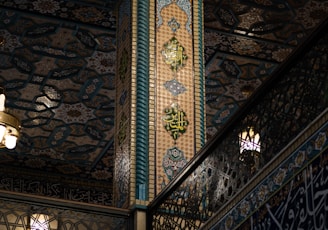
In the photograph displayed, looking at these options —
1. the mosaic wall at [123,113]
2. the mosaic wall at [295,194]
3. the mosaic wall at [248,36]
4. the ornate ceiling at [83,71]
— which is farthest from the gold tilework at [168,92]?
the mosaic wall at [295,194]

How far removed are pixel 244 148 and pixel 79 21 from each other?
4.59 meters

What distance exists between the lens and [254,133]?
211 inches

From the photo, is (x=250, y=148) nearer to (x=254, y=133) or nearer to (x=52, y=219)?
(x=254, y=133)

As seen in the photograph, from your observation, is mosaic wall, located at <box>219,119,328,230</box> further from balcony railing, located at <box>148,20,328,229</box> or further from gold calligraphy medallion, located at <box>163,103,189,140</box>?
gold calligraphy medallion, located at <box>163,103,189,140</box>

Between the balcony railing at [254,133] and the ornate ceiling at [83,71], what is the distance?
3460mm

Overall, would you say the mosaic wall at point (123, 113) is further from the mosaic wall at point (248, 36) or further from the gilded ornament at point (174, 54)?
the mosaic wall at point (248, 36)

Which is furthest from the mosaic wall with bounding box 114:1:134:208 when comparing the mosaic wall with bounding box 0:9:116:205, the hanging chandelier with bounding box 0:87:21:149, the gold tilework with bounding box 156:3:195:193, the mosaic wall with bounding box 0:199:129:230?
the mosaic wall with bounding box 0:9:116:205

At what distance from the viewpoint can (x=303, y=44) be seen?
16.3ft

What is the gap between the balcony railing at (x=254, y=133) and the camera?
4.86 m

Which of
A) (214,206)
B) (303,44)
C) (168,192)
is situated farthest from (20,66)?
(303,44)

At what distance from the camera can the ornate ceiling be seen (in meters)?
9.70

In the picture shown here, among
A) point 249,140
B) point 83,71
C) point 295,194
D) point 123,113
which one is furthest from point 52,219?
point 83,71

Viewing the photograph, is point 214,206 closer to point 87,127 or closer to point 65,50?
point 65,50

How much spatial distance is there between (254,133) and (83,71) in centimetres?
559
